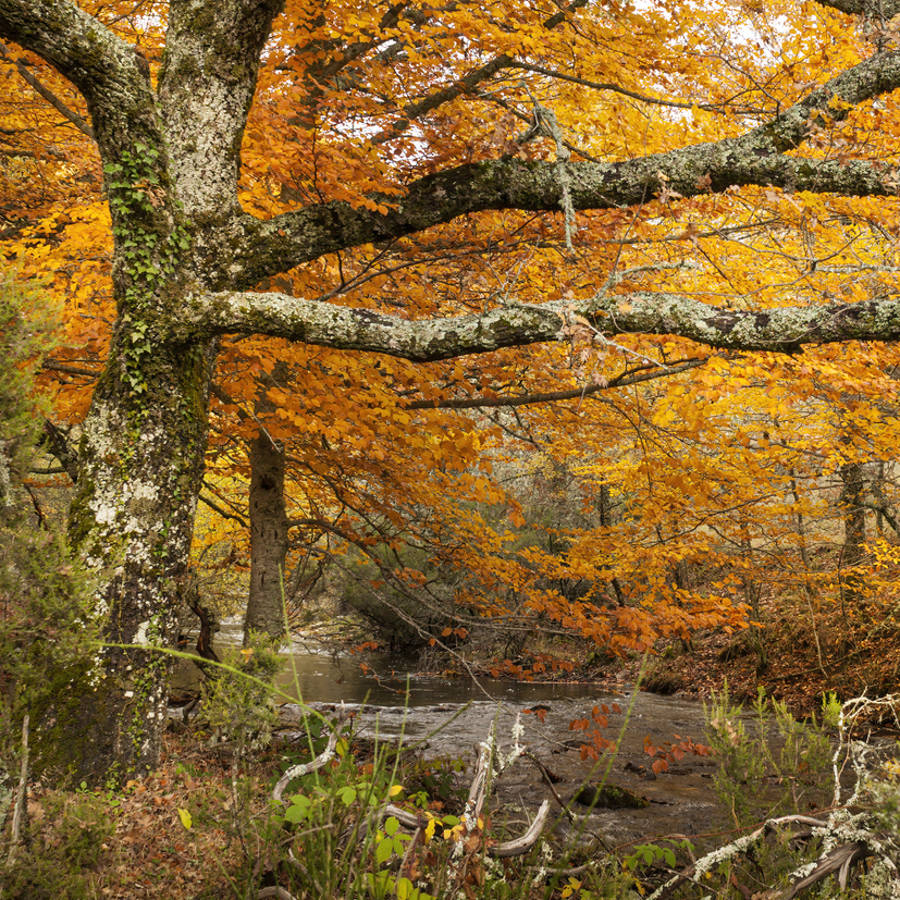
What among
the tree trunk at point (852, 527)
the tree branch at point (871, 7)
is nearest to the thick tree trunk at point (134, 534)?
the tree branch at point (871, 7)

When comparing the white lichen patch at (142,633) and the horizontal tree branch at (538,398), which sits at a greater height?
the horizontal tree branch at (538,398)

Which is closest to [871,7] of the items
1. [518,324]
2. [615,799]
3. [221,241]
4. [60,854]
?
[518,324]

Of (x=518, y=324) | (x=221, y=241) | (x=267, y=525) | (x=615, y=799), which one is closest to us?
(x=518, y=324)

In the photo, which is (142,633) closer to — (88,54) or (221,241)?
(221,241)

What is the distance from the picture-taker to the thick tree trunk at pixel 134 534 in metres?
3.38

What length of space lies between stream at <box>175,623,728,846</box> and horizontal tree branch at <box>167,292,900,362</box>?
6.07 ft

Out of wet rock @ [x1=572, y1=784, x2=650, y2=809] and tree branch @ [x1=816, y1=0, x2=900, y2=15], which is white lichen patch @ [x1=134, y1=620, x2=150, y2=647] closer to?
wet rock @ [x1=572, y1=784, x2=650, y2=809]

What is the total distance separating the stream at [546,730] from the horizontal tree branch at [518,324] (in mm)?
1849

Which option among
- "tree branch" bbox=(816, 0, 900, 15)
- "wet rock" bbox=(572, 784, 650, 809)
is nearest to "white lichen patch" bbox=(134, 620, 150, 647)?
"wet rock" bbox=(572, 784, 650, 809)

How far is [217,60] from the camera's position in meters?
4.11

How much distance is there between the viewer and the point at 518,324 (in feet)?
12.6

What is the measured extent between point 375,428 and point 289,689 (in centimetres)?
891

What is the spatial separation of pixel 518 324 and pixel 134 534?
8.17 feet

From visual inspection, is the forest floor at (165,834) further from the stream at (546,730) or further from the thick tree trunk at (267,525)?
the thick tree trunk at (267,525)
